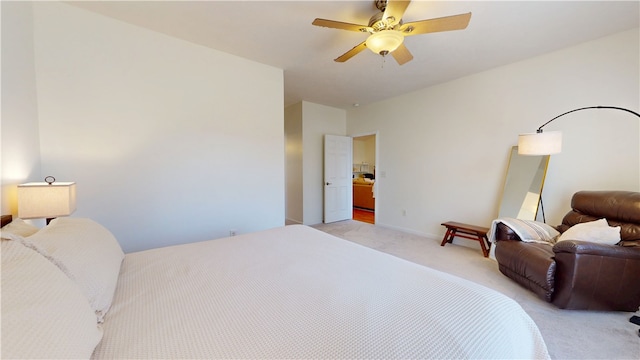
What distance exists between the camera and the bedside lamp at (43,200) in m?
1.46

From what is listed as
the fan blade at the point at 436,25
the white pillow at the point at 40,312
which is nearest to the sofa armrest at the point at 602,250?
the fan blade at the point at 436,25

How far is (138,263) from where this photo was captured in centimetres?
136

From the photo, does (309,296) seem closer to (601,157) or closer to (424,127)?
(601,157)

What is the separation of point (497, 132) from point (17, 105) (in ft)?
16.3

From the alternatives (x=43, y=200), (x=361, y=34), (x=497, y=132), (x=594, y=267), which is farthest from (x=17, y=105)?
(x=497, y=132)

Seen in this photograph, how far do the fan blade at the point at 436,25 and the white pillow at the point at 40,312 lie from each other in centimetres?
231

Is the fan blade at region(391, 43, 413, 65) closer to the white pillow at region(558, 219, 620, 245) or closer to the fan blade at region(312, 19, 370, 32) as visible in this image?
the fan blade at region(312, 19, 370, 32)

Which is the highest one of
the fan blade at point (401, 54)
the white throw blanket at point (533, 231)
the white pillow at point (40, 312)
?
the fan blade at point (401, 54)

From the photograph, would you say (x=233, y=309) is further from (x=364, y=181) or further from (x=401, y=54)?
(x=364, y=181)

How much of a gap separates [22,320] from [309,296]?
2.67 ft

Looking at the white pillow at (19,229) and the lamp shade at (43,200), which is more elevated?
the lamp shade at (43,200)

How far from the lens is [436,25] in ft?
5.62

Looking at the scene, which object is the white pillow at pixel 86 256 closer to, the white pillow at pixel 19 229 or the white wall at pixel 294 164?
the white pillow at pixel 19 229

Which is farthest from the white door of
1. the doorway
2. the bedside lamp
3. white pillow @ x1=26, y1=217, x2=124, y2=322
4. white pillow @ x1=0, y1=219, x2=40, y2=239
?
white pillow @ x1=0, y1=219, x2=40, y2=239
